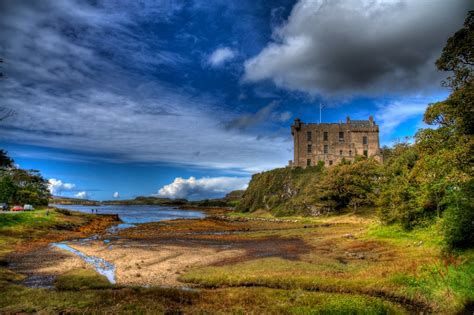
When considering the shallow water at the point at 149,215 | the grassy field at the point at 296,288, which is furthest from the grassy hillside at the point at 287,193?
the grassy field at the point at 296,288

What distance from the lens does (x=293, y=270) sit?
18.6 metres

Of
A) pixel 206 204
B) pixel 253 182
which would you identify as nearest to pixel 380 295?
pixel 253 182

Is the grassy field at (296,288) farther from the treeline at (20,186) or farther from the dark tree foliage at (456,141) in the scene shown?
the treeline at (20,186)

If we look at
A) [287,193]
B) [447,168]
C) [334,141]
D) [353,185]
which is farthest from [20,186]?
[447,168]

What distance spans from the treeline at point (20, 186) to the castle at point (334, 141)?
212 feet

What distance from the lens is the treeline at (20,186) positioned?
6266cm

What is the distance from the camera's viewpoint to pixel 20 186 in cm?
7431

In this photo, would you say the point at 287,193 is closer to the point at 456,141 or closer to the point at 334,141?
the point at 334,141

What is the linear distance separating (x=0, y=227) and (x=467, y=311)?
1718 inches

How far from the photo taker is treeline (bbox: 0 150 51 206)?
6266 cm

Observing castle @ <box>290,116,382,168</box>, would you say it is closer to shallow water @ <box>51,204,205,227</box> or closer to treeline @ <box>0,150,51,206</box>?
shallow water @ <box>51,204,205,227</box>

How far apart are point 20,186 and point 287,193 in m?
64.4

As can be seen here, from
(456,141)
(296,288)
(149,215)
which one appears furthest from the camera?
(149,215)

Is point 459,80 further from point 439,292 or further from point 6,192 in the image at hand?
point 6,192
